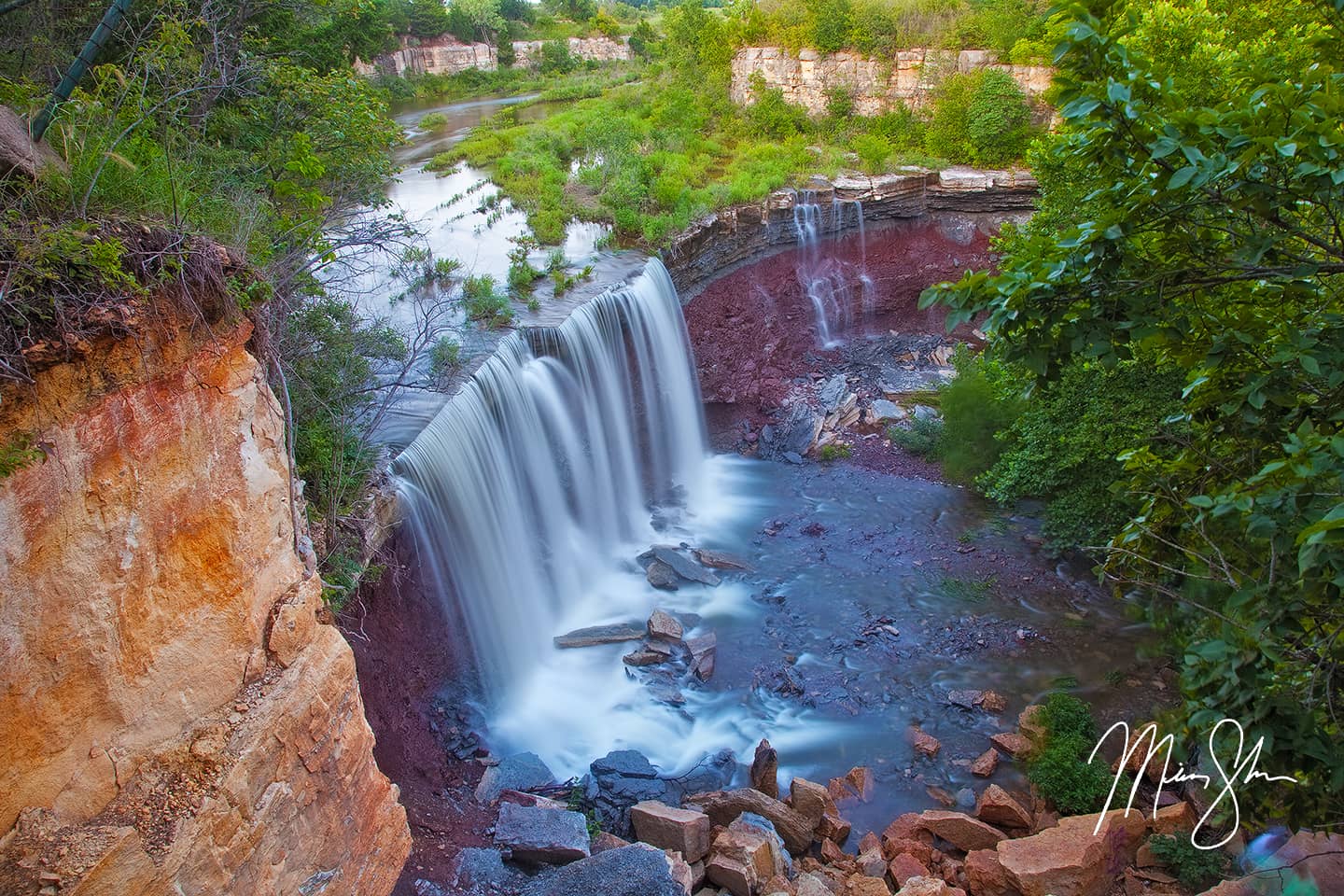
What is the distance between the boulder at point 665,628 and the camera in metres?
10.9

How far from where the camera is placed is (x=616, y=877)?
6094 millimetres

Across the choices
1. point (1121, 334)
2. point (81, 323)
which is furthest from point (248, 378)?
Result: point (1121, 334)

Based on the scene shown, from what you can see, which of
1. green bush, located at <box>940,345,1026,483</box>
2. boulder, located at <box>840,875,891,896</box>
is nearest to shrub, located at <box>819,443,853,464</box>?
green bush, located at <box>940,345,1026,483</box>

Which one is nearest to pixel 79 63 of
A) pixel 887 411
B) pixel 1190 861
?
pixel 1190 861

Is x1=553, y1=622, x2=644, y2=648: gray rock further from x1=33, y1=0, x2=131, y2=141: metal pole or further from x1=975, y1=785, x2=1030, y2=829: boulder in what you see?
x1=33, y1=0, x2=131, y2=141: metal pole

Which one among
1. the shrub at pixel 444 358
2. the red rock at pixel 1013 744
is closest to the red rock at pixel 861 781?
the red rock at pixel 1013 744

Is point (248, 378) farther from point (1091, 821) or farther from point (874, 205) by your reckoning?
point (874, 205)

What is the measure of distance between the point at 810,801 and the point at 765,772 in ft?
2.17

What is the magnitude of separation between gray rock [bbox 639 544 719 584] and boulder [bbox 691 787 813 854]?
4.58 m

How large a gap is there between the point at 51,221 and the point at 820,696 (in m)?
8.58

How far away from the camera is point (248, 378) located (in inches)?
198

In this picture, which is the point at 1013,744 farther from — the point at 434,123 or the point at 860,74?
the point at 434,123

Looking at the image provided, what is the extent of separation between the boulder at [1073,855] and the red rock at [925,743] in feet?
6.35

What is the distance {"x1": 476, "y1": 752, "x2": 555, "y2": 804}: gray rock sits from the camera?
7.90 m
